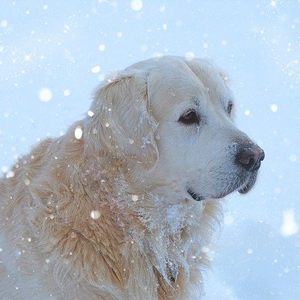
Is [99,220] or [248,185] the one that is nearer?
[99,220]

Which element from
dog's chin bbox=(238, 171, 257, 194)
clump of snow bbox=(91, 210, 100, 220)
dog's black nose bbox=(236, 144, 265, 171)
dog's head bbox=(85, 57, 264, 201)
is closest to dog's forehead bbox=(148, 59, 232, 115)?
dog's head bbox=(85, 57, 264, 201)

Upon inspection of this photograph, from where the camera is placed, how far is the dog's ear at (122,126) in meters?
3.37

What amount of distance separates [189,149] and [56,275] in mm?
1270

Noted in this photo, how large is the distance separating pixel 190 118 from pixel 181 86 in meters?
0.28

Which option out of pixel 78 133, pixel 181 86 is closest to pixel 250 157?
pixel 181 86

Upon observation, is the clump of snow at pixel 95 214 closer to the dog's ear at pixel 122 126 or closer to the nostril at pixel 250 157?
the dog's ear at pixel 122 126

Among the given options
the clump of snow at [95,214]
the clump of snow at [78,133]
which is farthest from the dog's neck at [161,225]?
the clump of snow at [78,133]

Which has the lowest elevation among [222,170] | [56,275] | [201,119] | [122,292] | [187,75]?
[122,292]

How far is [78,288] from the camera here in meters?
3.19

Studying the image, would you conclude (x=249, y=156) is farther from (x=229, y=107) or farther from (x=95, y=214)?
(x=95, y=214)

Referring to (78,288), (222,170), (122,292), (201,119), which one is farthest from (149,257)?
(201,119)

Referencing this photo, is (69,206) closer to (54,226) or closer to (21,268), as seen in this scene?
(54,226)

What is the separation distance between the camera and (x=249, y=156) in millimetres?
3188

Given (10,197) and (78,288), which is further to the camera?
(10,197)
